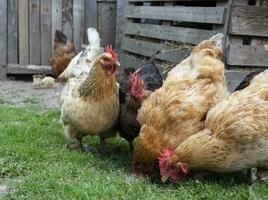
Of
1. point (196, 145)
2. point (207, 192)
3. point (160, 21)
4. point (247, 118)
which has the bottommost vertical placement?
point (207, 192)

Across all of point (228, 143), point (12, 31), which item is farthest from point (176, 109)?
point (12, 31)

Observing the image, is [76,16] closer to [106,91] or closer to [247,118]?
[106,91]

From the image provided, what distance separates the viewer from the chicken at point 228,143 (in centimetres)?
409

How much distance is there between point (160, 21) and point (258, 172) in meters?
4.42

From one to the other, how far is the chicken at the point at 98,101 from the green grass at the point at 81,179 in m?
0.36

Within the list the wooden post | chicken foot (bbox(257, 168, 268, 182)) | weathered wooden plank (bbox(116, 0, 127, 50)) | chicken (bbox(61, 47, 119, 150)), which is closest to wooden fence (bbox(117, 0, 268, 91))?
weathered wooden plank (bbox(116, 0, 127, 50))

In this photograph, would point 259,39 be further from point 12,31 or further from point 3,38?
point 3,38

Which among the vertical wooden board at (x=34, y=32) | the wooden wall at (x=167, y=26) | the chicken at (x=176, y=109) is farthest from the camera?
the vertical wooden board at (x=34, y=32)

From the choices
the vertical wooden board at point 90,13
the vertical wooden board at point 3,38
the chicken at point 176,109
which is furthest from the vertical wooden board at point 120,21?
the chicken at point 176,109

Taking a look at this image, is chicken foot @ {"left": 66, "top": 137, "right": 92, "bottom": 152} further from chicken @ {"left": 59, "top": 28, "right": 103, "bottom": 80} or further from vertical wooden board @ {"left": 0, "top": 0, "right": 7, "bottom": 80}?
vertical wooden board @ {"left": 0, "top": 0, "right": 7, "bottom": 80}

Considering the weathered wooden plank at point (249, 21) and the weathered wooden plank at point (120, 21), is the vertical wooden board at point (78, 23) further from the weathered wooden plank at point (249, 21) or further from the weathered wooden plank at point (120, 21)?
the weathered wooden plank at point (249, 21)

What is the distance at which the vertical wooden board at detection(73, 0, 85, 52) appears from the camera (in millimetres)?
10117

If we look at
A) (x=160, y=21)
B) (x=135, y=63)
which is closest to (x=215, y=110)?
(x=160, y=21)

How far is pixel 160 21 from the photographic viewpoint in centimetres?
834
